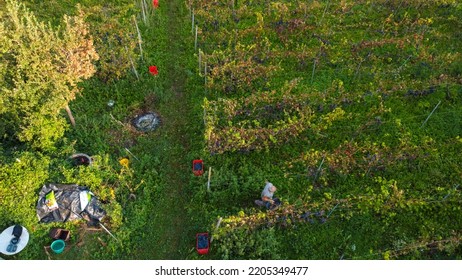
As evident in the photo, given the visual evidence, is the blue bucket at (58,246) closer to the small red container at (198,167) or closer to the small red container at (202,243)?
the small red container at (202,243)

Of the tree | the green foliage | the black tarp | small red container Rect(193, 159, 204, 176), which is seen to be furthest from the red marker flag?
the black tarp

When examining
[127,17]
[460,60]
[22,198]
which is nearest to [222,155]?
[22,198]

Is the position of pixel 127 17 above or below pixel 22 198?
above

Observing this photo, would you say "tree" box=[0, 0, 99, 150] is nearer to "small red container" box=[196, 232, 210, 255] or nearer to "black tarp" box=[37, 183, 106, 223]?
"black tarp" box=[37, 183, 106, 223]

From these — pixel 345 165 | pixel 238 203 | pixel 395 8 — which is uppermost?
pixel 395 8

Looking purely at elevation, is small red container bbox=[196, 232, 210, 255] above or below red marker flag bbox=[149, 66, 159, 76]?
below
